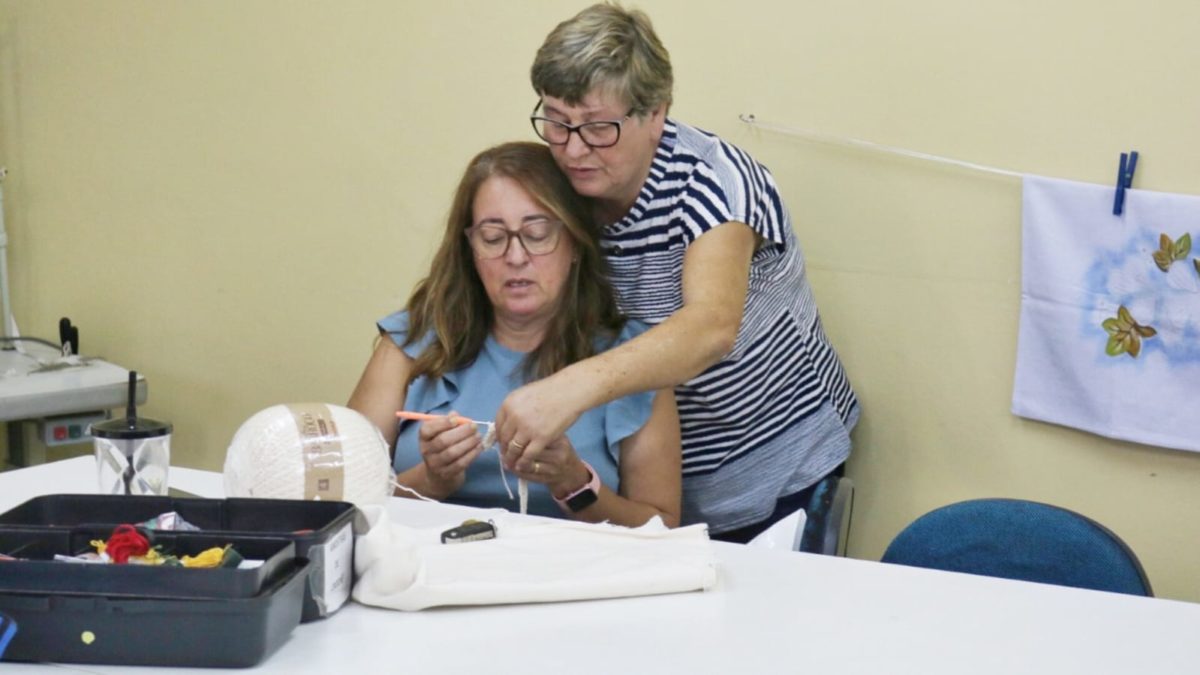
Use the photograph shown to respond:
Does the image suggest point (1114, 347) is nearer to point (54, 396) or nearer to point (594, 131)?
point (594, 131)

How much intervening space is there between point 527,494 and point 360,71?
4.47 feet

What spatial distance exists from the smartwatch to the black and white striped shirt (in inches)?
12.1

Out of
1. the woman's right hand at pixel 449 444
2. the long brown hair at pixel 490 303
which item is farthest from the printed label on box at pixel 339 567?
the long brown hair at pixel 490 303

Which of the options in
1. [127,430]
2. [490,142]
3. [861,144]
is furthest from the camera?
[490,142]

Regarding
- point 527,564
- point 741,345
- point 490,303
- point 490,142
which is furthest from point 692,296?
point 490,142

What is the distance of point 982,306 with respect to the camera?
2.27 m

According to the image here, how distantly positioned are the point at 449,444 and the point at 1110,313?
43.6 inches

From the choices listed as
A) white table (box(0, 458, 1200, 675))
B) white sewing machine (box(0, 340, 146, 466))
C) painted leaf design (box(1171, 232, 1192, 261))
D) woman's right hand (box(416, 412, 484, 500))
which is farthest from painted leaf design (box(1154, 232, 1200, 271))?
white sewing machine (box(0, 340, 146, 466))

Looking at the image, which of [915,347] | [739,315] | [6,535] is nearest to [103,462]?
[6,535]

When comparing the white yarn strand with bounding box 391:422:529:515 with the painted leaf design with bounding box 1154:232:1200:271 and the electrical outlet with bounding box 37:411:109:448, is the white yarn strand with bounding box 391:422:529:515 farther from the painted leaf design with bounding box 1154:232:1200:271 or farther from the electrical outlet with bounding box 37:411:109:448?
the electrical outlet with bounding box 37:411:109:448

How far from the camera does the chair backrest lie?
1720 mm

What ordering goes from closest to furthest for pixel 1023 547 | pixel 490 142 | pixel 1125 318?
pixel 1023 547 → pixel 1125 318 → pixel 490 142

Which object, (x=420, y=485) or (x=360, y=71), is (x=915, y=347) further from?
(x=360, y=71)

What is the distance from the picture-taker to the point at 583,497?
6.18ft
